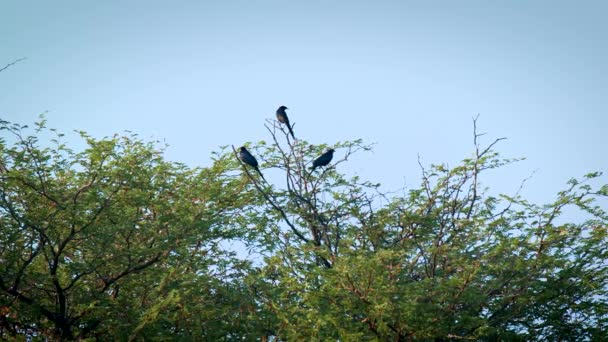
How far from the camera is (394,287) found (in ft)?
40.8

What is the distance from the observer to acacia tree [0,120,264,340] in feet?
48.5

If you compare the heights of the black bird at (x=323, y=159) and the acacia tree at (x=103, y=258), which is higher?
the black bird at (x=323, y=159)

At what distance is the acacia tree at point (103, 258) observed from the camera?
14797 millimetres

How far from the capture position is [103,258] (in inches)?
616

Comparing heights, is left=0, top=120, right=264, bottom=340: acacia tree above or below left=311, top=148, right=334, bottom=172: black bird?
below

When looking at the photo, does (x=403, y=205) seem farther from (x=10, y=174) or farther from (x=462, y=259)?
(x=10, y=174)

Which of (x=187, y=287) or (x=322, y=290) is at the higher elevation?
(x=187, y=287)

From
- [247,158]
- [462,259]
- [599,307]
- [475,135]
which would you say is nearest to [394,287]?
[462,259]

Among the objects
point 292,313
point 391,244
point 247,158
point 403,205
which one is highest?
point 247,158

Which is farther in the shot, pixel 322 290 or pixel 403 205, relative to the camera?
pixel 403 205

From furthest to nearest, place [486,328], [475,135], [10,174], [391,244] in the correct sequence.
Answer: [391,244] → [10,174] → [475,135] → [486,328]

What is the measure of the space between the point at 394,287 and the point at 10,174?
8.72 meters

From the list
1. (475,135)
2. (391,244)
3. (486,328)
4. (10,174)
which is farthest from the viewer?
(391,244)

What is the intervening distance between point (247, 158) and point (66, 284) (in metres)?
5.17
